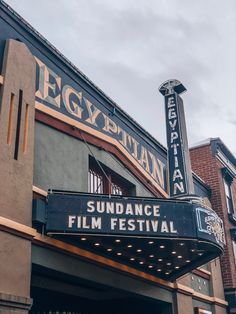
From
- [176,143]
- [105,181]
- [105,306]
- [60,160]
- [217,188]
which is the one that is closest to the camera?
[60,160]

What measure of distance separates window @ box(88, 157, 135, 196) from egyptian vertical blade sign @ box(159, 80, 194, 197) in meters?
1.59

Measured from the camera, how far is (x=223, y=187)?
23969mm

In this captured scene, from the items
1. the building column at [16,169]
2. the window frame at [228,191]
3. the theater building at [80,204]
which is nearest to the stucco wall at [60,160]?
the theater building at [80,204]

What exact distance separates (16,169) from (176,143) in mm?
7223

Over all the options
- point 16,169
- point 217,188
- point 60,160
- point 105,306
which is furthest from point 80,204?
point 217,188

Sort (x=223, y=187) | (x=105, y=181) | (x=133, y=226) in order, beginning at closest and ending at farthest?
(x=133, y=226), (x=105, y=181), (x=223, y=187)

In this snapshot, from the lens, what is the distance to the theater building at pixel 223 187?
21562 mm

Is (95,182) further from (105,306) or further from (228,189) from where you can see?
(228,189)

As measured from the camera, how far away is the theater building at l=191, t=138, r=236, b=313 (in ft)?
70.7

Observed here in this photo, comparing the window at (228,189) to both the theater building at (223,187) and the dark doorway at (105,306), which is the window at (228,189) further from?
the dark doorway at (105,306)

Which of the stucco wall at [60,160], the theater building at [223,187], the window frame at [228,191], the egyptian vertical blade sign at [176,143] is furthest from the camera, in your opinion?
the window frame at [228,191]

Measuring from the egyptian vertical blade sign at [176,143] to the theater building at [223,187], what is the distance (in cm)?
786

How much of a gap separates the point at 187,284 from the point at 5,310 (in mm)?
10169

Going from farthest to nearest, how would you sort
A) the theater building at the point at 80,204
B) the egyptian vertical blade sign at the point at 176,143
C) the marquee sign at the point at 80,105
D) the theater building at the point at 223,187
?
the theater building at the point at 223,187 < the egyptian vertical blade sign at the point at 176,143 < the marquee sign at the point at 80,105 < the theater building at the point at 80,204
